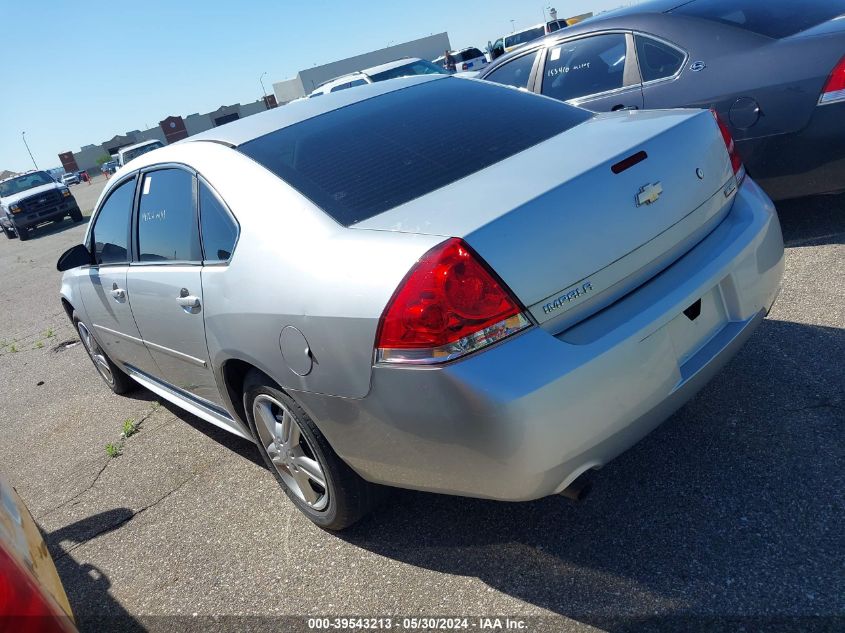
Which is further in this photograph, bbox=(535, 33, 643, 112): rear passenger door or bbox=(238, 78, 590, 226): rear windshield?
bbox=(535, 33, 643, 112): rear passenger door

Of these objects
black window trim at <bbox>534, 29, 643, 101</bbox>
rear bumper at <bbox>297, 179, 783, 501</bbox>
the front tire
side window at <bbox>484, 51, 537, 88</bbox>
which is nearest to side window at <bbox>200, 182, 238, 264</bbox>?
the front tire

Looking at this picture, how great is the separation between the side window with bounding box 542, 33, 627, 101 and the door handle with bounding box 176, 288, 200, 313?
11.8 ft

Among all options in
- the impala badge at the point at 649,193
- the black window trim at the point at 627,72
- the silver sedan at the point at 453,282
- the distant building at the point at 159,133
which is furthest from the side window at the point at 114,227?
the distant building at the point at 159,133

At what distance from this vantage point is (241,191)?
2676 mm

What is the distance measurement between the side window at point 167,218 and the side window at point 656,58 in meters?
3.37

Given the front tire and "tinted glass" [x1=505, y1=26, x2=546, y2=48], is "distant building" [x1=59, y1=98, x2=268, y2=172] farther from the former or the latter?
the front tire

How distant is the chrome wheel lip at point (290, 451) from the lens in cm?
273

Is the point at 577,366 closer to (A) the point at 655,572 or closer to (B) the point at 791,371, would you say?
(A) the point at 655,572

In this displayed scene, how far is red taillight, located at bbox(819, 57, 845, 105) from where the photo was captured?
3.92 metres

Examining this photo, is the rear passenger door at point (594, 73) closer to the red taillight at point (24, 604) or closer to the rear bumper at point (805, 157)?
the rear bumper at point (805, 157)

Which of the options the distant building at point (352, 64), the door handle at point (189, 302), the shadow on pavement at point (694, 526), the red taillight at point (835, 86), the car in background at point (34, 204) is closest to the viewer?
the shadow on pavement at point (694, 526)

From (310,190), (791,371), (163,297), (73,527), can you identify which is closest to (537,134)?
(310,190)

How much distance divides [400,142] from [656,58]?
2.87 m

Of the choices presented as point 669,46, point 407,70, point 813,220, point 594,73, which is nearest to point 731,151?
point 669,46
